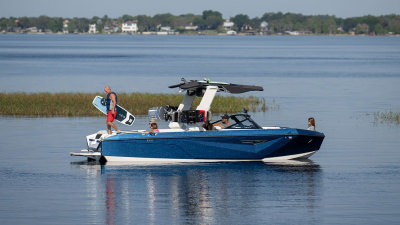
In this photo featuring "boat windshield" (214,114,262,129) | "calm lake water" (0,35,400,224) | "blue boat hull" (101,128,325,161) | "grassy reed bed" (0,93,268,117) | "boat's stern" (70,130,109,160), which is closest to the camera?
"calm lake water" (0,35,400,224)

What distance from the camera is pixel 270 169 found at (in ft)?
80.0

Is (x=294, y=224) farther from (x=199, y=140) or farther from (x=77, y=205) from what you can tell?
(x=199, y=140)

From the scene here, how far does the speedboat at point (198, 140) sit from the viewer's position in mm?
24547

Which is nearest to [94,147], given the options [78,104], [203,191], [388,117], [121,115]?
[121,115]

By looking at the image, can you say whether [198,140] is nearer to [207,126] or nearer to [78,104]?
[207,126]

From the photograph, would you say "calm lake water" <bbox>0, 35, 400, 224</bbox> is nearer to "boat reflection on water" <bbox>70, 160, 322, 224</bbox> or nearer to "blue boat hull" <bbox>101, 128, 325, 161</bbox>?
"boat reflection on water" <bbox>70, 160, 322, 224</bbox>

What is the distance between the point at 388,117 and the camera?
39188 mm

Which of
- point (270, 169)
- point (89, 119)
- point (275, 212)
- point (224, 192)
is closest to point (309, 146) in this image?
point (270, 169)

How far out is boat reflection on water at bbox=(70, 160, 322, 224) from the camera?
18.3 meters

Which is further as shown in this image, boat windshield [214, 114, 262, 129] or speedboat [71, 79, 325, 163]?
boat windshield [214, 114, 262, 129]

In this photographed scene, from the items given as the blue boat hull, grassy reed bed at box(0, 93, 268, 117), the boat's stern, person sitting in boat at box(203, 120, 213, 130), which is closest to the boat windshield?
the blue boat hull

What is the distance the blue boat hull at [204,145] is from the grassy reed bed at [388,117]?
13.9 m

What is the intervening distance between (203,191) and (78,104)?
21008mm

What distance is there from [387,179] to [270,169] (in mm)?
3294
